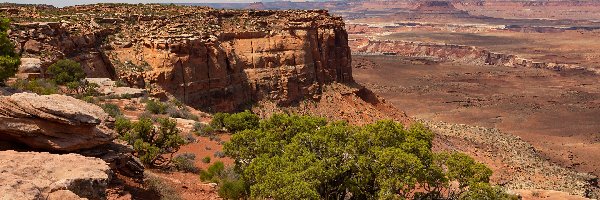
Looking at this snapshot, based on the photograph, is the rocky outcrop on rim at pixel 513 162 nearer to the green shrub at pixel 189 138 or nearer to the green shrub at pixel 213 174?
the green shrub at pixel 189 138

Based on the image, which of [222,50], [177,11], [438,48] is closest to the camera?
[222,50]

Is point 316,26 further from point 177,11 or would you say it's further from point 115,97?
point 115,97

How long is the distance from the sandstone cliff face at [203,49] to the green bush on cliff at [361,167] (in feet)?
75.2

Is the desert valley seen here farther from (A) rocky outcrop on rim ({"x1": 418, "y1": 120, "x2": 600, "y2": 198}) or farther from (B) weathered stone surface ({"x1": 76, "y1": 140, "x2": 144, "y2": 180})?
(A) rocky outcrop on rim ({"x1": 418, "y1": 120, "x2": 600, "y2": 198})

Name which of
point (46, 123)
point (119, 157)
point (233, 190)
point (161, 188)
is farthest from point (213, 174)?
point (46, 123)

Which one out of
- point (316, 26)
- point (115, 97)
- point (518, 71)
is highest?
point (316, 26)

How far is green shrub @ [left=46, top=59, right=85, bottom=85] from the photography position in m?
31.1

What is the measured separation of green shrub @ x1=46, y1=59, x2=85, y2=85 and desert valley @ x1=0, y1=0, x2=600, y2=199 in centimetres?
8

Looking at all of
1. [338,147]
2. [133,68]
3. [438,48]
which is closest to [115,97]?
[133,68]

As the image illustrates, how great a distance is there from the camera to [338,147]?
1504 cm

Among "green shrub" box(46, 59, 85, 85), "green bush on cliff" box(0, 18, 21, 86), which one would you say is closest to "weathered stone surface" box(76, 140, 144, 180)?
"green bush on cliff" box(0, 18, 21, 86)

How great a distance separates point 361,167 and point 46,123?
28.8 feet

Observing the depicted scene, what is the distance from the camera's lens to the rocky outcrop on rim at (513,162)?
123ft

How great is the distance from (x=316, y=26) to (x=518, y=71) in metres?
93.7
